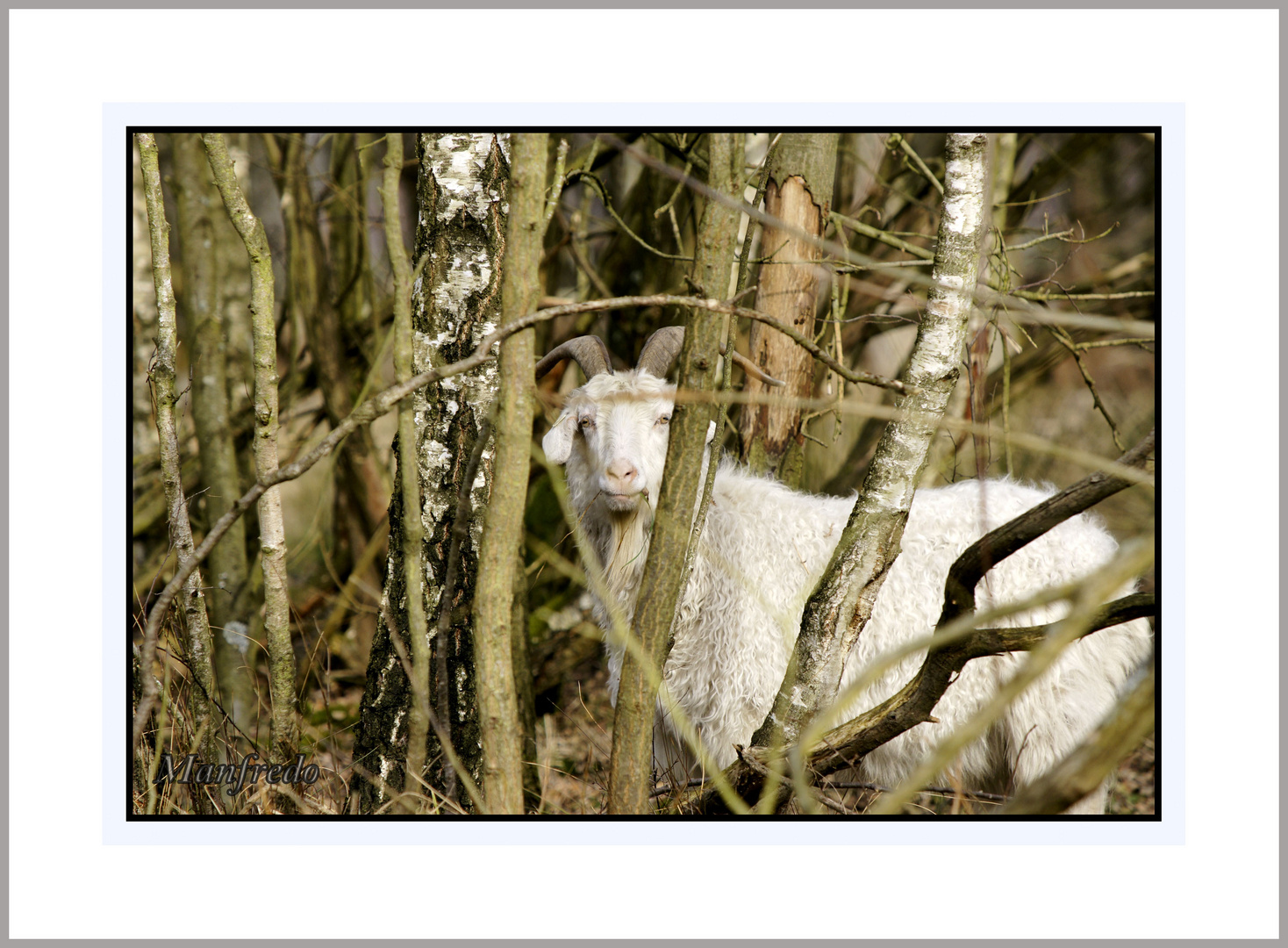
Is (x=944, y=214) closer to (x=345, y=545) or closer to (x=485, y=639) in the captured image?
(x=485, y=639)

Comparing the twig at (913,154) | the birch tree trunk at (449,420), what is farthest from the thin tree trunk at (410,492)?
the twig at (913,154)

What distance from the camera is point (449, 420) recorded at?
3320 millimetres

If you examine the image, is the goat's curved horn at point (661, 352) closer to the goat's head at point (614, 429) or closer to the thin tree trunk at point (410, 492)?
the goat's head at point (614, 429)

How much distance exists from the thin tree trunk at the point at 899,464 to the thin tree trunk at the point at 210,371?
3.61m

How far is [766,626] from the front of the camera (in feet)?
12.5

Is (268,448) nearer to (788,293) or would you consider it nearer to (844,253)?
(844,253)

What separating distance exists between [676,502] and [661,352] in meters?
1.66

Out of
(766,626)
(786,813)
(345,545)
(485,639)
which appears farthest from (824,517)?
(345,545)

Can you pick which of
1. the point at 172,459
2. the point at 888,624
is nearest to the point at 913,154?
the point at 888,624

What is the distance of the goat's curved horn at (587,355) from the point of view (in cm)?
405

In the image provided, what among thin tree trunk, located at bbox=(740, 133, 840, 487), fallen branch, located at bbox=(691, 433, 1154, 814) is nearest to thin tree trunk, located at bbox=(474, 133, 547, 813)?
fallen branch, located at bbox=(691, 433, 1154, 814)

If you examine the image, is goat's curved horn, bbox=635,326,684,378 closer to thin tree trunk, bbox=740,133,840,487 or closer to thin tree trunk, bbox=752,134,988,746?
thin tree trunk, bbox=740,133,840,487
